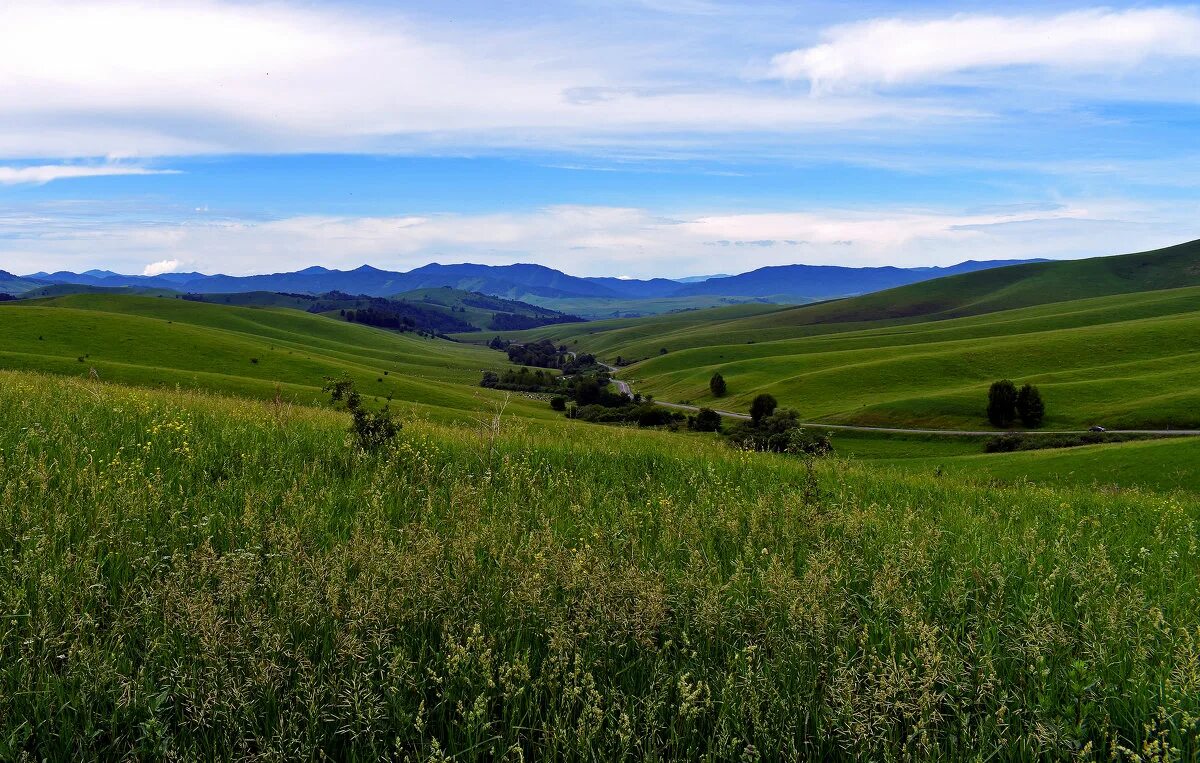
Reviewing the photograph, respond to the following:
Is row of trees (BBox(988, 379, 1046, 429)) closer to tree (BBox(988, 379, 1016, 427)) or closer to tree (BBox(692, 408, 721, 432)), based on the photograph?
tree (BBox(988, 379, 1016, 427))

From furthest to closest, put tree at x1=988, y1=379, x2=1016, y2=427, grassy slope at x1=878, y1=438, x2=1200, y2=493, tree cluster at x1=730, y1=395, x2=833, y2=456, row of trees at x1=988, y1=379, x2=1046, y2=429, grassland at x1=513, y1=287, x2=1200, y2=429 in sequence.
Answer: tree at x1=988, y1=379, x2=1016, y2=427, row of trees at x1=988, y1=379, x2=1046, y2=429, grassland at x1=513, y1=287, x2=1200, y2=429, grassy slope at x1=878, y1=438, x2=1200, y2=493, tree cluster at x1=730, y1=395, x2=833, y2=456

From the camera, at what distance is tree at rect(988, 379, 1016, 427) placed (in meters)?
102

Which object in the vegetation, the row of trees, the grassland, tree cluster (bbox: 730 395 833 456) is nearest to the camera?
tree cluster (bbox: 730 395 833 456)

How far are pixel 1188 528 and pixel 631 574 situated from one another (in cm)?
872

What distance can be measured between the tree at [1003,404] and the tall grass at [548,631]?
109 m

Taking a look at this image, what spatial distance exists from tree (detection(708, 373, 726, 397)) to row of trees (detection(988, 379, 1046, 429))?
6343 cm

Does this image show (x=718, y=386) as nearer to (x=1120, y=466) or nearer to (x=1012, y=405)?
(x=1012, y=405)

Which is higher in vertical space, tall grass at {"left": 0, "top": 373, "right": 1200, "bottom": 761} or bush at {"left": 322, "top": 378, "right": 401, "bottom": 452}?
bush at {"left": 322, "top": 378, "right": 401, "bottom": 452}

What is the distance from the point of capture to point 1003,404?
335ft

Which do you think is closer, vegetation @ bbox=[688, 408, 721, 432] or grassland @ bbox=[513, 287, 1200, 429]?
grassland @ bbox=[513, 287, 1200, 429]

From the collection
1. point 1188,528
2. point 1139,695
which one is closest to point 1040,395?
point 1188,528

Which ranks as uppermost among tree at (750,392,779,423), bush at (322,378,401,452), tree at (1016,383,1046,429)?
bush at (322,378,401,452)

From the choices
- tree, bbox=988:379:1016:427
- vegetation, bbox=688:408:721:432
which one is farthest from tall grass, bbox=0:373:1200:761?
vegetation, bbox=688:408:721:432

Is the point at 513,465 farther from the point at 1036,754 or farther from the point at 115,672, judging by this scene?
the point at 1036,754
